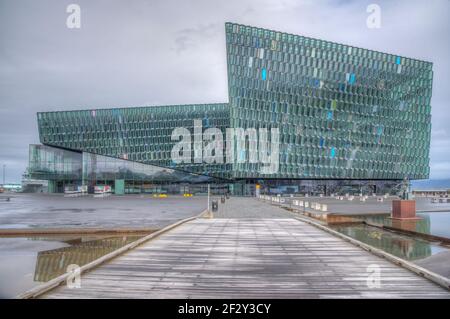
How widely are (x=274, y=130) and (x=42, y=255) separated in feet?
308

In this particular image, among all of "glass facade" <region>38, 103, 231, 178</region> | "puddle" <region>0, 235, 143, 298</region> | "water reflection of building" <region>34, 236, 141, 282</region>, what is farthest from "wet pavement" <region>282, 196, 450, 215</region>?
"glass facade" <region>38, 103, 231, 178</region>

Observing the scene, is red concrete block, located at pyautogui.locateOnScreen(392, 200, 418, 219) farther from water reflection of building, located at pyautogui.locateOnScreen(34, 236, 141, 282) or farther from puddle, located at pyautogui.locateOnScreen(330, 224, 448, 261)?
water reflection of building, located at pyautogui.locateOnScreen(34, 236, 141, 282)

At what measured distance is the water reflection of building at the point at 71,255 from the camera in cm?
1542

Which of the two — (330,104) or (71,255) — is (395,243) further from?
(330,104)

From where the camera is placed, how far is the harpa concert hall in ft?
357

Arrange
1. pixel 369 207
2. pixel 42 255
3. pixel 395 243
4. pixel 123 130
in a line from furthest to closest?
pixel 123 130
pixel 369 207
pixel 395 243
pixel 42 255

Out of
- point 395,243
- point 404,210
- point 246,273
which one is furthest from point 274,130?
point 246,273

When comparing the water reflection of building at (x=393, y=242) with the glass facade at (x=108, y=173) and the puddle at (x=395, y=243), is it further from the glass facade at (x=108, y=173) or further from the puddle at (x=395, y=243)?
the glass facade at (x=108, y=173)

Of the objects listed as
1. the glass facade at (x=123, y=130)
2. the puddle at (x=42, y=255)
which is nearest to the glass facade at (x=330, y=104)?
the glass facade at (x=123, y=130)

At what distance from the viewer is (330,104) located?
380ft

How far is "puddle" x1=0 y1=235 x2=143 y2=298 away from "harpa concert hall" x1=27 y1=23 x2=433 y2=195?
8246cm
